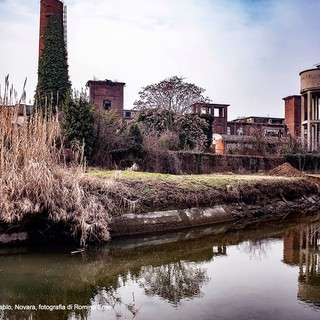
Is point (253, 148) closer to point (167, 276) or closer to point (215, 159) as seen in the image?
point (215, 159)

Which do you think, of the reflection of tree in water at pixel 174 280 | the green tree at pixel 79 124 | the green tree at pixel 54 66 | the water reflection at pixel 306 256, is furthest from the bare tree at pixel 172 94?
the reflection of tree in water at pixel 174 280

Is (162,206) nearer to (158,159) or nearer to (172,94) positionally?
(158,159)

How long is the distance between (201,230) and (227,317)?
250 inches

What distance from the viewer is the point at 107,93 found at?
43250 mm

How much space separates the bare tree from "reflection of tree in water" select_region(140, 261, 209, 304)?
79.7ft

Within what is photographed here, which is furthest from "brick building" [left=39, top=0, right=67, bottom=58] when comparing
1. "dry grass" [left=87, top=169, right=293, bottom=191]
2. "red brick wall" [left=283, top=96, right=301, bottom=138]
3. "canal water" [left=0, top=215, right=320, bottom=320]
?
"red brick wall" [left=283, top=96, right=301, bottom=138]

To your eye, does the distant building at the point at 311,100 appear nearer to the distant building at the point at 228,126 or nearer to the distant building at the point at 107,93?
the distant building at the point at 228,126

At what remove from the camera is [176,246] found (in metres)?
9.52

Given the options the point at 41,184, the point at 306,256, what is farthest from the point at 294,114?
the point at 41,184

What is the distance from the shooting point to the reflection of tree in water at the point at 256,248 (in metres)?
8.88

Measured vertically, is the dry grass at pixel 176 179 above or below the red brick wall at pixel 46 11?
below

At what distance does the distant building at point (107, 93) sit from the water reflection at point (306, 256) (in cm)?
3284

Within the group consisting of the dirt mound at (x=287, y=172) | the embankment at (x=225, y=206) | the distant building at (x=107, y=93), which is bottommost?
the embankment at (x=225, y=206)

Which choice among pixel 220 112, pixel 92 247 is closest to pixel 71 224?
pixel 92 247
